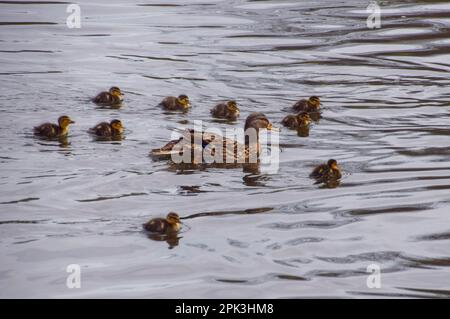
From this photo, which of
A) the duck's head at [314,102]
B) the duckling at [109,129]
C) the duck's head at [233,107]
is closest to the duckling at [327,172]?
the duckling at [109,129]

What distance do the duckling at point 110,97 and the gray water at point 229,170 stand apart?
0.18 meters

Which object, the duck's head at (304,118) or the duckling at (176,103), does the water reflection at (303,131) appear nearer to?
the duck's head at (304,118)

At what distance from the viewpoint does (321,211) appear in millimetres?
8539

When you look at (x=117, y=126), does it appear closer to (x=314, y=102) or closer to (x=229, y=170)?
(x=229, y=170)

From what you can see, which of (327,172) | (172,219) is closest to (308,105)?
(327,172)

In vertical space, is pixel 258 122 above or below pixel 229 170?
above

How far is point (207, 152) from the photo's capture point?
394 inches

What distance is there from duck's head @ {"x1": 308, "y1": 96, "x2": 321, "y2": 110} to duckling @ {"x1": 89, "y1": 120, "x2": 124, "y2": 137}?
2023 mm

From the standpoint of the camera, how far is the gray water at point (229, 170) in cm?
739

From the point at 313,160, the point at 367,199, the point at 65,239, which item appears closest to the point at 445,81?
the point at 313,160

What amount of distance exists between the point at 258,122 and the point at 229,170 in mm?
913

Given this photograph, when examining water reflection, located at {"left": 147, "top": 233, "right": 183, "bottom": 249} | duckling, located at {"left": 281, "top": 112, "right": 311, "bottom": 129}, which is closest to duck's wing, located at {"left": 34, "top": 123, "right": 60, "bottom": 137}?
duckling, located at {"left": 281, "top": 112, "right": 311, "bottom": 129}

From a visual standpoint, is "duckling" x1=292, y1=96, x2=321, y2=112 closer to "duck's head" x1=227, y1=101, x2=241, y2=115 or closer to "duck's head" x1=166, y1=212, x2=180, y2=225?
"duck's head" x1=227, y1=101, x2=241, y2=115

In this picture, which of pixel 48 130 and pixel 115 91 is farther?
pixel 115 91
